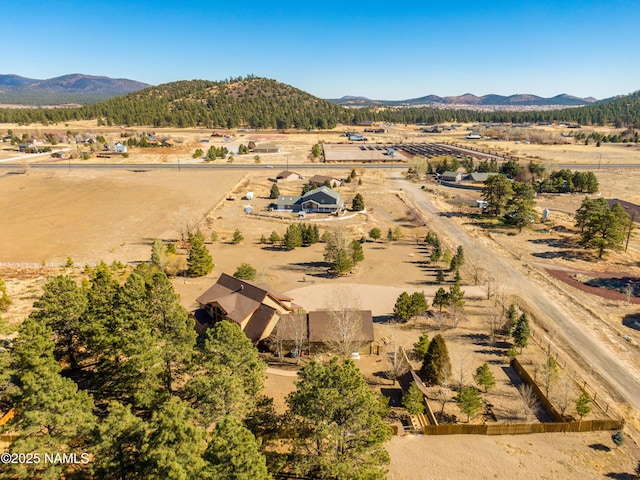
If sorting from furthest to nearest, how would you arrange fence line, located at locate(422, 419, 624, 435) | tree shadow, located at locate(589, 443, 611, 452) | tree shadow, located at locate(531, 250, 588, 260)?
tree shadow, located at locate(531, 250, 588, 260)
fence line, located at locate(422, 419, 624, 435)
tree shadow, located at locate(589, 443, 611, 452)

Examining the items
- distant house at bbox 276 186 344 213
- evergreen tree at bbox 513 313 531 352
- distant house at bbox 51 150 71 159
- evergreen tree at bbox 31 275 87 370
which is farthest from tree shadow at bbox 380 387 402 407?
distant house at bbox 51 150 71 159

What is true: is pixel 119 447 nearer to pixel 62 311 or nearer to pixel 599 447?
pixel 62 311

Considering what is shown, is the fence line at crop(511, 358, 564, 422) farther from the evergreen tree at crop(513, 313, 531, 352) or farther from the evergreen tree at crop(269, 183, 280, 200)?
the evergreen tree at crop(269, 183, 280, 200)

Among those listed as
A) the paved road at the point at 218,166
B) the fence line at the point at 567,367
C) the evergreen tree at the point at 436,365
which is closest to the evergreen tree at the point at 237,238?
the evergreen tree at the point at 436,365

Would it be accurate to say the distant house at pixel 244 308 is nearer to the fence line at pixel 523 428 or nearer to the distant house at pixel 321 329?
the distant house at pixel 321 329

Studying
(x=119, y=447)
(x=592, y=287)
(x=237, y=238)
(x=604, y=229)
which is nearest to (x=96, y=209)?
(x=237, y=238)


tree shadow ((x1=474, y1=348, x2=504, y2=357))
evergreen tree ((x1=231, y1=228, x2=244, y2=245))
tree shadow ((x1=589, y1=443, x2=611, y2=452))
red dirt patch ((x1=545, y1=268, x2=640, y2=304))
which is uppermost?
evergreen tree ((x1=231, y1=228, x2=244, y2=245))

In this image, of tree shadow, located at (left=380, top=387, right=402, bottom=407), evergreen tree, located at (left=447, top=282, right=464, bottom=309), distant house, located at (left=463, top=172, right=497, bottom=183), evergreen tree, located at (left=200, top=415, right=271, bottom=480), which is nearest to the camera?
evergreen tree, located at (left=200, top=415, right=271, bottom=480)
